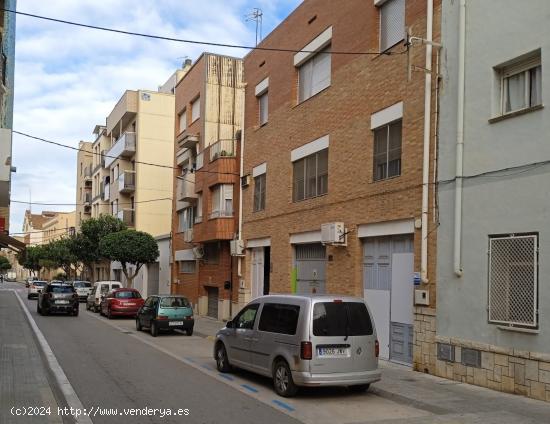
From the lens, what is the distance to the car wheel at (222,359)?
12202mm

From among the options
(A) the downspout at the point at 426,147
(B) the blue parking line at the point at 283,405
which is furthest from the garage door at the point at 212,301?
(B) the blue parking line at the point at 283,405

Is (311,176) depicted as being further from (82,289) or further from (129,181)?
(129,181)

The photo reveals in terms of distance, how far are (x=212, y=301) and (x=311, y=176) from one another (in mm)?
11779

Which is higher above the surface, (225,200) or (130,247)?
(225,200)

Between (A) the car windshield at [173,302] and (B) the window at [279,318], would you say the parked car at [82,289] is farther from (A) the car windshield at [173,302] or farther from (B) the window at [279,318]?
(B) the window at [279,318]

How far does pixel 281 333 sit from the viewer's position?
A: 10266 millimetres

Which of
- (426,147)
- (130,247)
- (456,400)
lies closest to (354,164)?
(426,147)

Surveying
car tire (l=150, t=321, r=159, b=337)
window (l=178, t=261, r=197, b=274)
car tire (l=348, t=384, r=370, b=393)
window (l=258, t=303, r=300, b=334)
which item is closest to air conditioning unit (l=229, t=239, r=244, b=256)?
car tire (l=150, t=321, r=159, b=337)

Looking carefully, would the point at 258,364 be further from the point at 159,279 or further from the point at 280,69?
the point at 159,279

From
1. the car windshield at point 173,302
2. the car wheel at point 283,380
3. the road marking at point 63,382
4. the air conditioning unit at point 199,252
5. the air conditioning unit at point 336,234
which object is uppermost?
the air conditioning unit at point 336,234

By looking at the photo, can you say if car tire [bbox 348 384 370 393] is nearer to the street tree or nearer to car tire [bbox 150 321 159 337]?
car tire [bbox 150 321 159 337]

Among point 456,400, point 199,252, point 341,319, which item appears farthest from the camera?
point 199,252

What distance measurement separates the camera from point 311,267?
1836 centimetres

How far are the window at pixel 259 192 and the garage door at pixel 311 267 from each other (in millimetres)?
3602
